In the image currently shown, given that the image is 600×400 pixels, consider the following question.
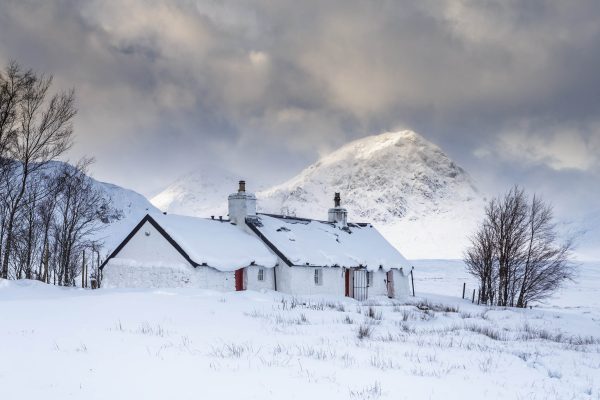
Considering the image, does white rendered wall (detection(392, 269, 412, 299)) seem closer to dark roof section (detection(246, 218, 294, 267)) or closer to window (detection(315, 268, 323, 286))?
window (detection(315, 268, 323, 286))

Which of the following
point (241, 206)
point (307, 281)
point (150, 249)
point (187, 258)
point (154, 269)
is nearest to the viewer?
point (187, 258)

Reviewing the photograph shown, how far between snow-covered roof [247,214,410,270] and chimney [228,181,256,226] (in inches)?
27.4

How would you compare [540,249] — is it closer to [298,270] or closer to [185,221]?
[298,270]

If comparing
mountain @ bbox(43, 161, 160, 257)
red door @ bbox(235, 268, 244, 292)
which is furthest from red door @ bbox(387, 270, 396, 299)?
mountain @ bbox(43, 161, 160, 257)

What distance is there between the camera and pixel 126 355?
8859 millimetres

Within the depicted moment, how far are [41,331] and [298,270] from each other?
1988cm

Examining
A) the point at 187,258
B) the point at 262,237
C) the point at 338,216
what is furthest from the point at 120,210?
the point at 187,258

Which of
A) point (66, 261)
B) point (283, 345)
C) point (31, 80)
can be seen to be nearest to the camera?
point (283, 345)

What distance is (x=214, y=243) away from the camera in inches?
1112

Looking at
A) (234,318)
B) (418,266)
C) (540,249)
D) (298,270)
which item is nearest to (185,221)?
(298,270)

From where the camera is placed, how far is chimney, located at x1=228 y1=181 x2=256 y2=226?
3266cm

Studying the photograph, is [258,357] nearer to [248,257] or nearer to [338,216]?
[248,257]

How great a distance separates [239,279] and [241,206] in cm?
601

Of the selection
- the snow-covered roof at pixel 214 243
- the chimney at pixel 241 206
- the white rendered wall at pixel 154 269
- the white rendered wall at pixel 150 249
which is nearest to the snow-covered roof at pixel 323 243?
the chimney at pixel 241 206
